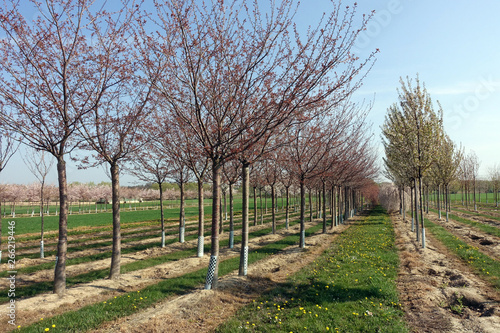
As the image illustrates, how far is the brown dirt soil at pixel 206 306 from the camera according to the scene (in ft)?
19.9

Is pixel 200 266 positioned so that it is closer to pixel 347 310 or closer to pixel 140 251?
pixel 140 251

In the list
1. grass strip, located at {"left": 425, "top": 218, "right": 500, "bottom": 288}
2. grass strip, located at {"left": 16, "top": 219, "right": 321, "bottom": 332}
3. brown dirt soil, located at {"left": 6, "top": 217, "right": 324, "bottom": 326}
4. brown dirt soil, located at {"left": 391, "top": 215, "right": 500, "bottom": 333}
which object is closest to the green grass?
brown dirt soil, located at {"left": 391, "top": 215, "right": 500, "bottom": 333}

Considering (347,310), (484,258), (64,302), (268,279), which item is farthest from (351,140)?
(64,302)

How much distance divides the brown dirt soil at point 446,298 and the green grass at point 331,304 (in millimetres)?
392

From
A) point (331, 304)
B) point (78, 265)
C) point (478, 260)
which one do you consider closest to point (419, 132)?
point (478, 260)

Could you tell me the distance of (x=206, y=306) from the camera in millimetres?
7199

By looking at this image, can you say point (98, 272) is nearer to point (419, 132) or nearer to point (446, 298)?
point (446, 298)

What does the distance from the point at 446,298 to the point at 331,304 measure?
3.27 metres

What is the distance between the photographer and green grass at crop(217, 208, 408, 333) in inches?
237

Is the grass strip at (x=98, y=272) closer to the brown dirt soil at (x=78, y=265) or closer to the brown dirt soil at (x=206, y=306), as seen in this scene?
the brown dirt soil at (x=78, y=265)

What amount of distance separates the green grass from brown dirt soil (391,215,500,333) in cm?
39

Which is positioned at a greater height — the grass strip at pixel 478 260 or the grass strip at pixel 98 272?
the grass strip at pixel 478 260

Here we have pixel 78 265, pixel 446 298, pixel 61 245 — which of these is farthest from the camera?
pixel 78 265

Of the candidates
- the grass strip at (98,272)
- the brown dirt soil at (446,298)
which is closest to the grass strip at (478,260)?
the brown dirt soil at (446,298)
